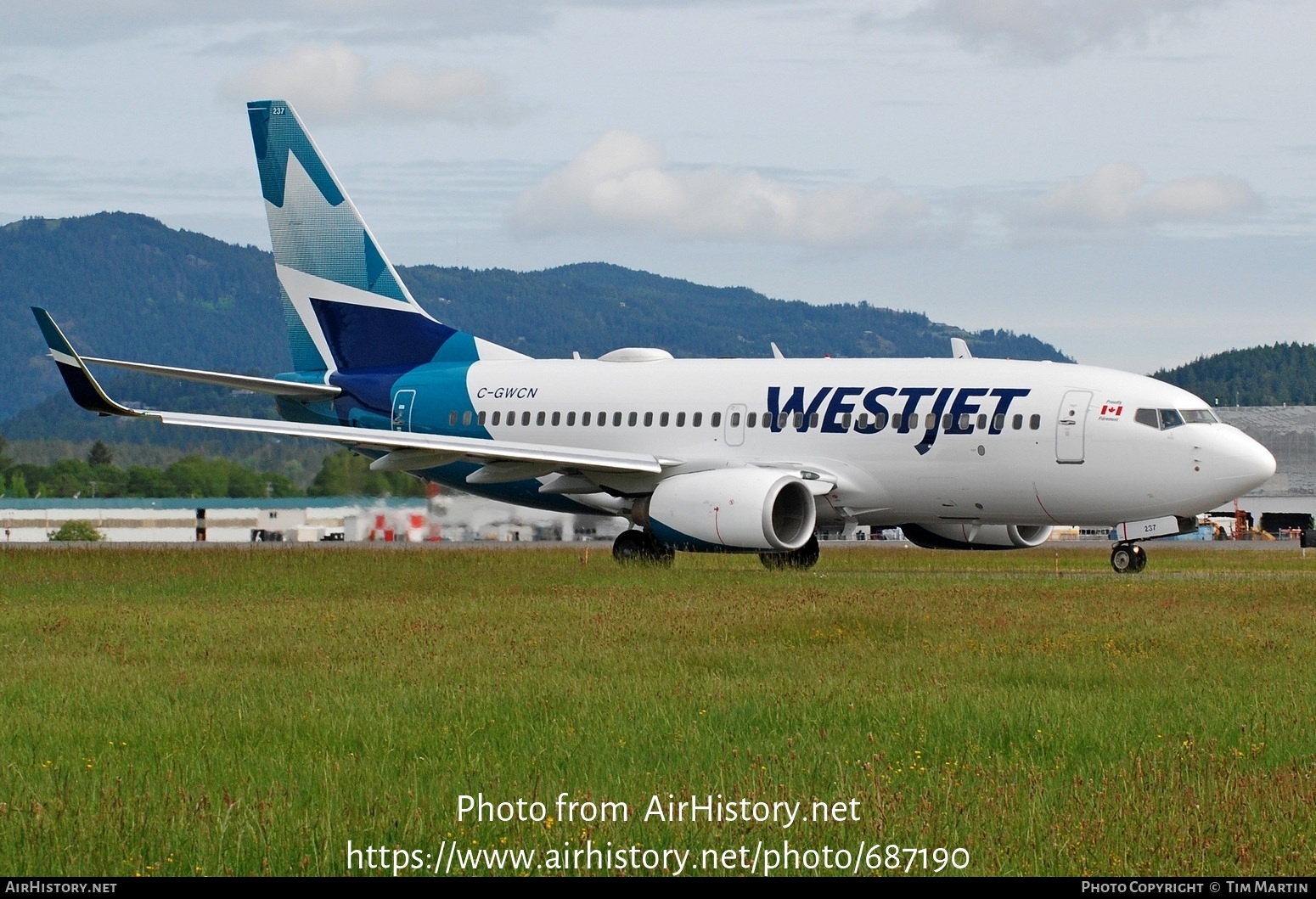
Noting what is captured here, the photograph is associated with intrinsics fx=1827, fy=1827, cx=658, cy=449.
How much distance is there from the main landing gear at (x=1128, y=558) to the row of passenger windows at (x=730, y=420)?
414 centimetres

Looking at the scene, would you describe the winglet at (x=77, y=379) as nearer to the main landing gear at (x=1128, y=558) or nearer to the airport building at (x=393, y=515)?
the airport building at (x=393, y=515)

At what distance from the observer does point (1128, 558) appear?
32.3m

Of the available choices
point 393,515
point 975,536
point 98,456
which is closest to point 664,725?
point 975,536

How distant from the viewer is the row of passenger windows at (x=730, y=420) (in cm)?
2994

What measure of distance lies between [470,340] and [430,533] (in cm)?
463

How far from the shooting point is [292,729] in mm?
12180

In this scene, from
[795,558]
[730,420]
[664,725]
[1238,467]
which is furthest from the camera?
[795,558]

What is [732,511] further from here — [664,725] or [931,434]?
[664,725]

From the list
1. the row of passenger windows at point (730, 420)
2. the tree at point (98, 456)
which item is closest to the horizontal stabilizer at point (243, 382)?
the row of passenger windows at point (730, 420)

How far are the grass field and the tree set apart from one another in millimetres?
61246

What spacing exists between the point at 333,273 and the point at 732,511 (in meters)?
12.0

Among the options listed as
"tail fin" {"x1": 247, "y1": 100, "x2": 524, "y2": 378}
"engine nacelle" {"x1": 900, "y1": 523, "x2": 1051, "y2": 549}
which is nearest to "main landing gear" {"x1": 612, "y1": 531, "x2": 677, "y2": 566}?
"engine nacelle" {"x1": 900, "y1": 523, "x2": 1051, "y2": 549}

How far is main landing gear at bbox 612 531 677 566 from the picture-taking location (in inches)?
1293

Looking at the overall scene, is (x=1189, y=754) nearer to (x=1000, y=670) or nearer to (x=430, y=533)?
(x=1000, y=670)
